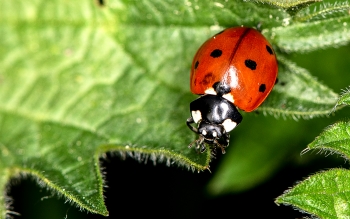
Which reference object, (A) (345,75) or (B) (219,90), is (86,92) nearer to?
(B) (219,90)

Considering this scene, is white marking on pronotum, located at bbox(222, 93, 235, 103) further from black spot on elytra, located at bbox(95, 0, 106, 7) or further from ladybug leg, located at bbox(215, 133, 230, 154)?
black spot on elytra, located at bbox(95, 0, 106, 7)

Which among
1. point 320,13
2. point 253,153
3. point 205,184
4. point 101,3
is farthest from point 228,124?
point 101,3

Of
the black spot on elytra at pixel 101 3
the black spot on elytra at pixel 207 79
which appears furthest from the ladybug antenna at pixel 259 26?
the black spot on elytra at pixel 101 3

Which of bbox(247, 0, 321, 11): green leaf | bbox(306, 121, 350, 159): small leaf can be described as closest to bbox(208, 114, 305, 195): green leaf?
bbox(306, 121, 350, 159): small leaf

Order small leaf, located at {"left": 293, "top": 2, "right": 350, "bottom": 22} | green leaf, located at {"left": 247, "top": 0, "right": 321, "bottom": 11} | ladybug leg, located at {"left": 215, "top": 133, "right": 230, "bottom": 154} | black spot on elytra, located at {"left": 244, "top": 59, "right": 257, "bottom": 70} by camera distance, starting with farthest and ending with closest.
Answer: ladybug leg, located at {"left": 215, "top": 133, "right": 230, "bottom": 154}
black spot on elytra, located at {"left": 244, "top": 59, "right": 257, "bottom": 70}
small leaf, located at {"left": 293, "top": 2, "right": 350, "bottom": 22}
green leaf, located at {"left": 247, "top": 0, "right": 321, "bottom": 11}

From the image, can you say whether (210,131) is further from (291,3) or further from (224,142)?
(291,3)

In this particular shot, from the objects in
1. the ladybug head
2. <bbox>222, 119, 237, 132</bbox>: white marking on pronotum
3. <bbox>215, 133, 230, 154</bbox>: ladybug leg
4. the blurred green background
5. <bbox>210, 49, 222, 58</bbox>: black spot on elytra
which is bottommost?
the blurred green background
